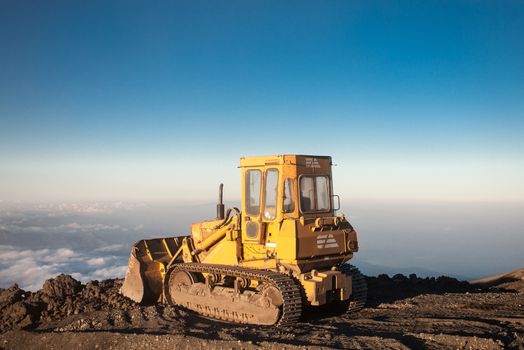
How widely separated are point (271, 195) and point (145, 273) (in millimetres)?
4863

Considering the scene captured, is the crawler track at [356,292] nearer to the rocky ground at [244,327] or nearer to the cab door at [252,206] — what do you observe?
the rocky ground at [244,327]

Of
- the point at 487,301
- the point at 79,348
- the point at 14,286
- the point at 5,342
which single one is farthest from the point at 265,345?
the point at 14,286

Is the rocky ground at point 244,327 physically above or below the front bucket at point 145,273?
below

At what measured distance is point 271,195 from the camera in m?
11.3

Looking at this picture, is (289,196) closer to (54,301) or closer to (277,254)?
(277,254)

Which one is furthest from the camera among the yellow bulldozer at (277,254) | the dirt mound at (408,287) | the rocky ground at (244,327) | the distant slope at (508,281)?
the distant slope at (508,281)

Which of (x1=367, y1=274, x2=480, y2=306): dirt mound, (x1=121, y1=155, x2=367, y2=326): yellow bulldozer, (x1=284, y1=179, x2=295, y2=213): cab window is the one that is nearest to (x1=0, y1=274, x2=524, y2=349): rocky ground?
(x1=367, y1=274, x2=480, y2=306): dirt mound

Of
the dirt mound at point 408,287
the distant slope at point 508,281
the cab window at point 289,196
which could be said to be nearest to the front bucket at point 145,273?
the cab window at point 289,196

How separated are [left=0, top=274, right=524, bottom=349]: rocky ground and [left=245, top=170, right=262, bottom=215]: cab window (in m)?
2.69

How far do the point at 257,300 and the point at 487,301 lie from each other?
7006 millimetres

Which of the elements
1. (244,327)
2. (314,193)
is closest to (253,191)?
(314,193)

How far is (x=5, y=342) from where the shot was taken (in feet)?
35.2

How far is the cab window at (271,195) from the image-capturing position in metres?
11.2

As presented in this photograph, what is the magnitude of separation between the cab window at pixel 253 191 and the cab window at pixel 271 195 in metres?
0.23
